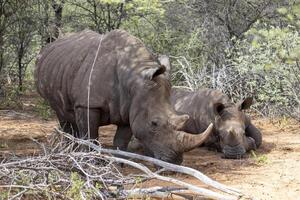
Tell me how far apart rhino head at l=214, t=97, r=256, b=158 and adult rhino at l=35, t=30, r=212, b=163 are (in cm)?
177

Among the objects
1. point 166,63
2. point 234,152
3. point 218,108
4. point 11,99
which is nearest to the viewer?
point 166,63

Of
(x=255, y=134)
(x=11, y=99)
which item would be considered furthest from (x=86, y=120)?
(x=11, y=99)

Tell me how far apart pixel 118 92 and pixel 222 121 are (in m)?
2.37

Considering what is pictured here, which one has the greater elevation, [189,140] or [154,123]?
[154,123]

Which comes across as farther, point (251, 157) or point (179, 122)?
point (251, 157)

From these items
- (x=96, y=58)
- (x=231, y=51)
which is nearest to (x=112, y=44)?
(x=96, y=58)

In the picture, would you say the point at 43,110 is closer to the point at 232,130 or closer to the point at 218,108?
the point at 218,108

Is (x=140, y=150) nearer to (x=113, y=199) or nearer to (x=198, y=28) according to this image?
(x=113, y=199)

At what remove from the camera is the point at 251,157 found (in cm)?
920

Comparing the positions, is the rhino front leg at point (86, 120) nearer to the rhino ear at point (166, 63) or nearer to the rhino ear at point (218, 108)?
the rhino ear at point (166, 63)

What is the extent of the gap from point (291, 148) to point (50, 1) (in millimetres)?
7961

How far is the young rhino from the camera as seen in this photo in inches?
366

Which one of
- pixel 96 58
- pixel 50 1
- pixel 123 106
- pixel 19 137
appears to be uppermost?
pixel 50 1

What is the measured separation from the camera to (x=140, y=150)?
9359mm
